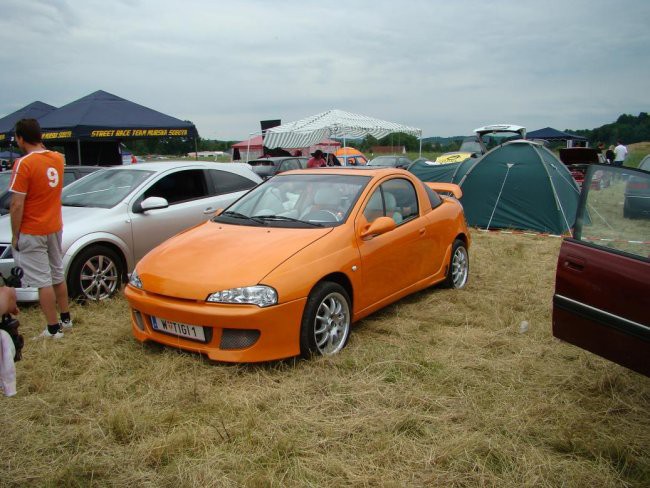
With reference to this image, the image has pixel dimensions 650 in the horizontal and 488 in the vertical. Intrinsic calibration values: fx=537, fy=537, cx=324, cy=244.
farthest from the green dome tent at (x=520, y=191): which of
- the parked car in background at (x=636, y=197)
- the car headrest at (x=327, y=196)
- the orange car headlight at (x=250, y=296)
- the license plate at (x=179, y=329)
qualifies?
the license plate at (x=179, y=329)

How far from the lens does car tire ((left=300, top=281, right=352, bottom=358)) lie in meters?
3.82

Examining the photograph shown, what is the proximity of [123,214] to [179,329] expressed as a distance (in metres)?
2.52

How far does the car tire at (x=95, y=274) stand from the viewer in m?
5.38

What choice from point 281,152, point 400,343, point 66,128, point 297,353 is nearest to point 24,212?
point 297,353

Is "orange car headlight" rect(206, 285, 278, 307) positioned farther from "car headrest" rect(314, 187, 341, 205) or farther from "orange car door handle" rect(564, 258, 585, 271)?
"orange car door handle" rect(564, 258, 585, 271)

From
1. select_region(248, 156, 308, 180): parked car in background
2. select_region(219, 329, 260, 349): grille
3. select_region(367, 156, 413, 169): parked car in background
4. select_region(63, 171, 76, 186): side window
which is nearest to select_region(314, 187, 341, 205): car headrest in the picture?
select_region(219, 329, 260, 349): grille

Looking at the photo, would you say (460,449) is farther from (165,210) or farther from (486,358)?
(165,210)

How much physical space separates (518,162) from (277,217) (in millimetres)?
7222

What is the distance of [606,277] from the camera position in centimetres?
287

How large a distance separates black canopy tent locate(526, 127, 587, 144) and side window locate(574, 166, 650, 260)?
30880mm

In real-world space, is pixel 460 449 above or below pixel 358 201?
below

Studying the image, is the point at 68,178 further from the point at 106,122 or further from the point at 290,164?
the point at 290,164

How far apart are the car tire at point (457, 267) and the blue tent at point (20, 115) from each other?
40.7 feet

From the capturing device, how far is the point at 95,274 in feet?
18.3
